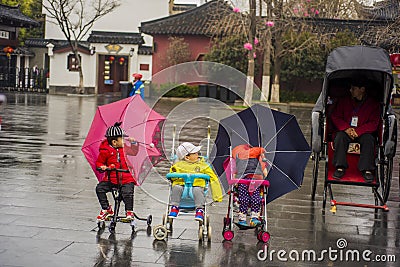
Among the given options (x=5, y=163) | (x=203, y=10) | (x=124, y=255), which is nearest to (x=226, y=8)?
(x=203, y=10)

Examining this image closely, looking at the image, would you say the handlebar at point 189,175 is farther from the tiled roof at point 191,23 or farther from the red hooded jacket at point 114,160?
the tiled roof at point 191,23

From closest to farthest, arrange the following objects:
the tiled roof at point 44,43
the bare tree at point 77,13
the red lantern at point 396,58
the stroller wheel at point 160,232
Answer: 1. the stroller wheel at point 160,232
2. the red lantern at point 396,58
3. the bare tree at point 77,13
4. the tiled roof at point 44,43

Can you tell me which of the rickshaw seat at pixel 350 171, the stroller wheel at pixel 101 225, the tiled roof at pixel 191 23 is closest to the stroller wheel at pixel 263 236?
the stroller wheel at pixel 101 225

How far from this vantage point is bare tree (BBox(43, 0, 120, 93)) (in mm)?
40688

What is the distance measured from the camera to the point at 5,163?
11.4m

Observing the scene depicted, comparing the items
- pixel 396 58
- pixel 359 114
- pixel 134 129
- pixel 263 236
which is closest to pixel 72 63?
pixel 396 58

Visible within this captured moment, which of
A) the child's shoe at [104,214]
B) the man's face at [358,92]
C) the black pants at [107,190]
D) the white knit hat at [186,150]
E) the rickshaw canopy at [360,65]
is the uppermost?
the rickshaw canopy at [360,65]

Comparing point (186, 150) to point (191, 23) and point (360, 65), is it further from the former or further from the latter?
point (191, 23)

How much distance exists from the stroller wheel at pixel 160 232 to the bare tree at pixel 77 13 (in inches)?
1359

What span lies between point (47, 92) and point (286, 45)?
14.7 m

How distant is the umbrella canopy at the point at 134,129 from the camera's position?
→ 23.8 feet

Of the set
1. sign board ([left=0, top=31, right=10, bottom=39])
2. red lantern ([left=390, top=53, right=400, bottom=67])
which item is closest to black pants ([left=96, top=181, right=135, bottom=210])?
red lantern ([left=390, top=53, right=400, bottom=67])

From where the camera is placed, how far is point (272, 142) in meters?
7.19

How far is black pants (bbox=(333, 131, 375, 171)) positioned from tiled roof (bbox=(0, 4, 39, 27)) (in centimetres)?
2512
